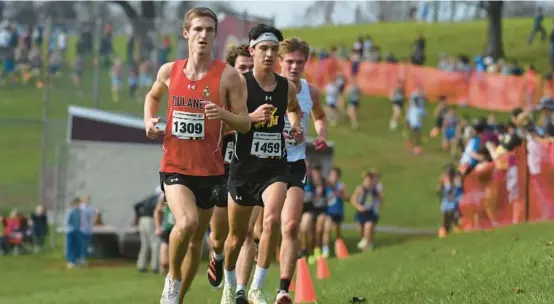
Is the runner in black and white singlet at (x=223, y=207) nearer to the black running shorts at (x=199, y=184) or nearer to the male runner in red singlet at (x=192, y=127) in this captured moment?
the black running shorts at (x=199, y=184)

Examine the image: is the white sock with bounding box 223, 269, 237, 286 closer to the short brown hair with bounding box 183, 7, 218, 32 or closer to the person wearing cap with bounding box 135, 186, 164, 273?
the short brown hair with bounding box 183, 7, 218, 32

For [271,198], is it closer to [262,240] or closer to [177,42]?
[262,240]

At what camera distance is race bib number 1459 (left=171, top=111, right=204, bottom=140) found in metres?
9.47

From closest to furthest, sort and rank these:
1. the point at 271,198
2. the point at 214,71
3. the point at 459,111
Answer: the point at 214,71, the point at 271,198, the point at 459,111

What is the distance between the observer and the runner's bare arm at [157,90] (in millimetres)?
9680

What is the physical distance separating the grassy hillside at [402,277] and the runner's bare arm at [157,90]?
244cm

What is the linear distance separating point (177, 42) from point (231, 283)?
81.1 feet

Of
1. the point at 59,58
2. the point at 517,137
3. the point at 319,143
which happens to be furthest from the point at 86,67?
the point at 319,143

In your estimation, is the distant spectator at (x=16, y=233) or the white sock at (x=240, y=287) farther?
the distant spectator at (x=16, y=233)

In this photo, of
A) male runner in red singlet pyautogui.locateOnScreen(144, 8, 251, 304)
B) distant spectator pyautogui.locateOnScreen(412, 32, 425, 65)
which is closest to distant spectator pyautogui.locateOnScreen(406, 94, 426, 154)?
distant spectator pyautogui.locateOnScreen(412, 32, 425, 65)

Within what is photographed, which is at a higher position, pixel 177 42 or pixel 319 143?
pixel 177 42

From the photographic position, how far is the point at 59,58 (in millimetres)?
34906

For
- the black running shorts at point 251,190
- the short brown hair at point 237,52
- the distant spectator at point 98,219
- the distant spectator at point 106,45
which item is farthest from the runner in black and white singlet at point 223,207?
the distant spectator at point 106,45

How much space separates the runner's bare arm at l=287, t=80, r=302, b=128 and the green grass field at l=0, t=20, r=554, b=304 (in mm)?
1658
